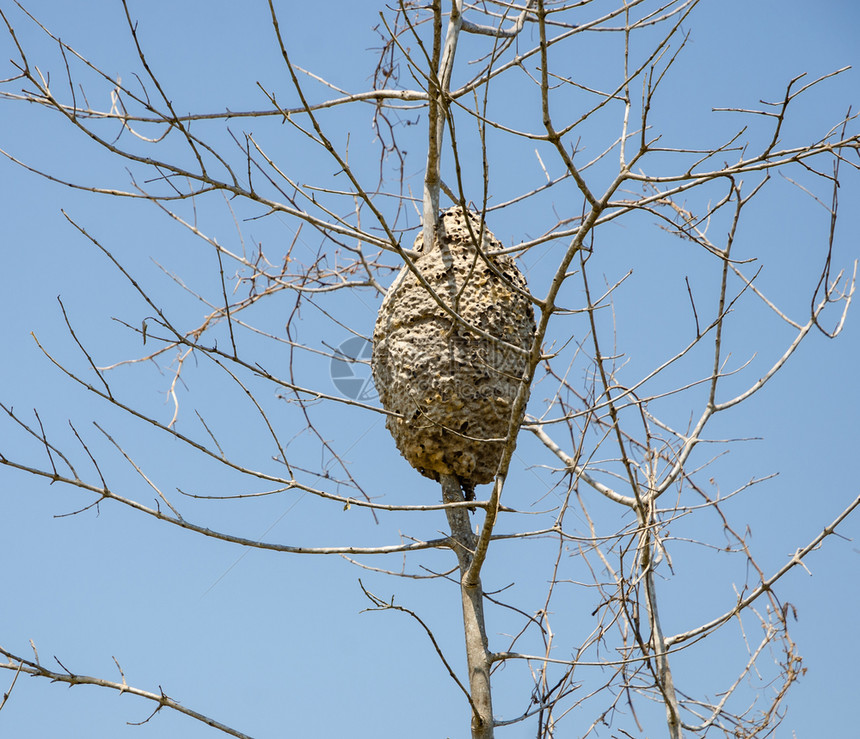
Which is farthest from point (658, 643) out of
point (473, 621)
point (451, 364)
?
point (451, 364)

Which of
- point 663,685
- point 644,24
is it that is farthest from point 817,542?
point 644,24

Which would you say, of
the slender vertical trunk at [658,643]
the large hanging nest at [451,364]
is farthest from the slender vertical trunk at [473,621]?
the slender vertical trunk at [658,643]

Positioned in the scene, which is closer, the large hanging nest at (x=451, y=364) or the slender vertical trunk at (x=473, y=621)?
the slender vertical trunk at (x=473, y=621)

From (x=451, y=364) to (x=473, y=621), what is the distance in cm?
105

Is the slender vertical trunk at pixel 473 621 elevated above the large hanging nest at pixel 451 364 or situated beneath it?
situated beneath

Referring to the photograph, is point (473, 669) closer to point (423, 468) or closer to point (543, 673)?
point (543, 673)

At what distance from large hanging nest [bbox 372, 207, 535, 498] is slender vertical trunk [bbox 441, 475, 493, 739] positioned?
188 millimetres

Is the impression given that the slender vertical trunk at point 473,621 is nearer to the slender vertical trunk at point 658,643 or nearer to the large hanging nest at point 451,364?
the large hanging nest at point 451,364

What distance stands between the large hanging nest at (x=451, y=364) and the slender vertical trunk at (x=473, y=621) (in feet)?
0.62

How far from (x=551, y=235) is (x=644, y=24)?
3.90 feet

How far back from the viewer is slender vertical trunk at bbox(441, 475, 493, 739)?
134 inches

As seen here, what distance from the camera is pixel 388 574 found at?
377 cm

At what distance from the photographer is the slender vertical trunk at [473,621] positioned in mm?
3412

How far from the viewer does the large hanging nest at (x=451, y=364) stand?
3.84m
